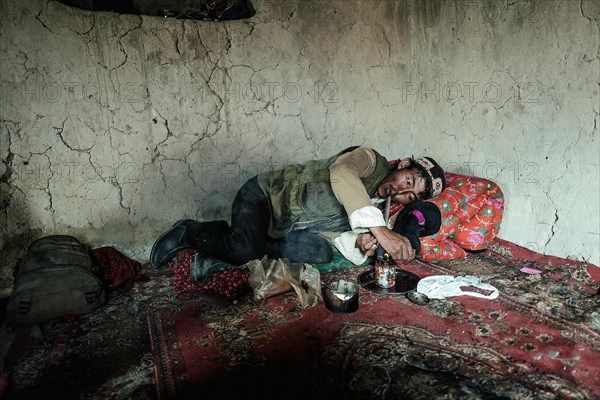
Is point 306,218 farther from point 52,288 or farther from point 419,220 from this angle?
point 52,288

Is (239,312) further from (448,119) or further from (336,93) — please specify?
(448,119)

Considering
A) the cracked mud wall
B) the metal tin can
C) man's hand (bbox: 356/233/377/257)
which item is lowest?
the metal tin can

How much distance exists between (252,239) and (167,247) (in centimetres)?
71

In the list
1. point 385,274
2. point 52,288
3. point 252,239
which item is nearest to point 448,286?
point 385,274

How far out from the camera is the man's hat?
308 cm

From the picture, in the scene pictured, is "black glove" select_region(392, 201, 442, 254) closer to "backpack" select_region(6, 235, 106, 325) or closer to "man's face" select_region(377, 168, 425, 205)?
"man's face" select_region(377, 168, 425, 205)

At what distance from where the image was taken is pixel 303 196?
120 inches

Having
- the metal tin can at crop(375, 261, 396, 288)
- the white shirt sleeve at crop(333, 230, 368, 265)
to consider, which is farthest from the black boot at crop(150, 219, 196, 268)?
the metal tin can at crop(375, 261, 396, 288)

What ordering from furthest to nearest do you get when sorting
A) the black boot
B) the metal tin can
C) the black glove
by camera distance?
the black boot < the black glove < the metal tin can

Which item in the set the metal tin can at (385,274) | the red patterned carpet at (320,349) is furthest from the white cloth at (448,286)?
the metal tin can at (385,274)

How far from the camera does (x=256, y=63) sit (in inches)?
137

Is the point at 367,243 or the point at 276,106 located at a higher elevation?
the point at 276,106

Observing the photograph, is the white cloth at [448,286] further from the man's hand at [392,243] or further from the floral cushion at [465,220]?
the floral cushion at [465,220]

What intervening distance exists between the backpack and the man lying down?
2.17 ft
